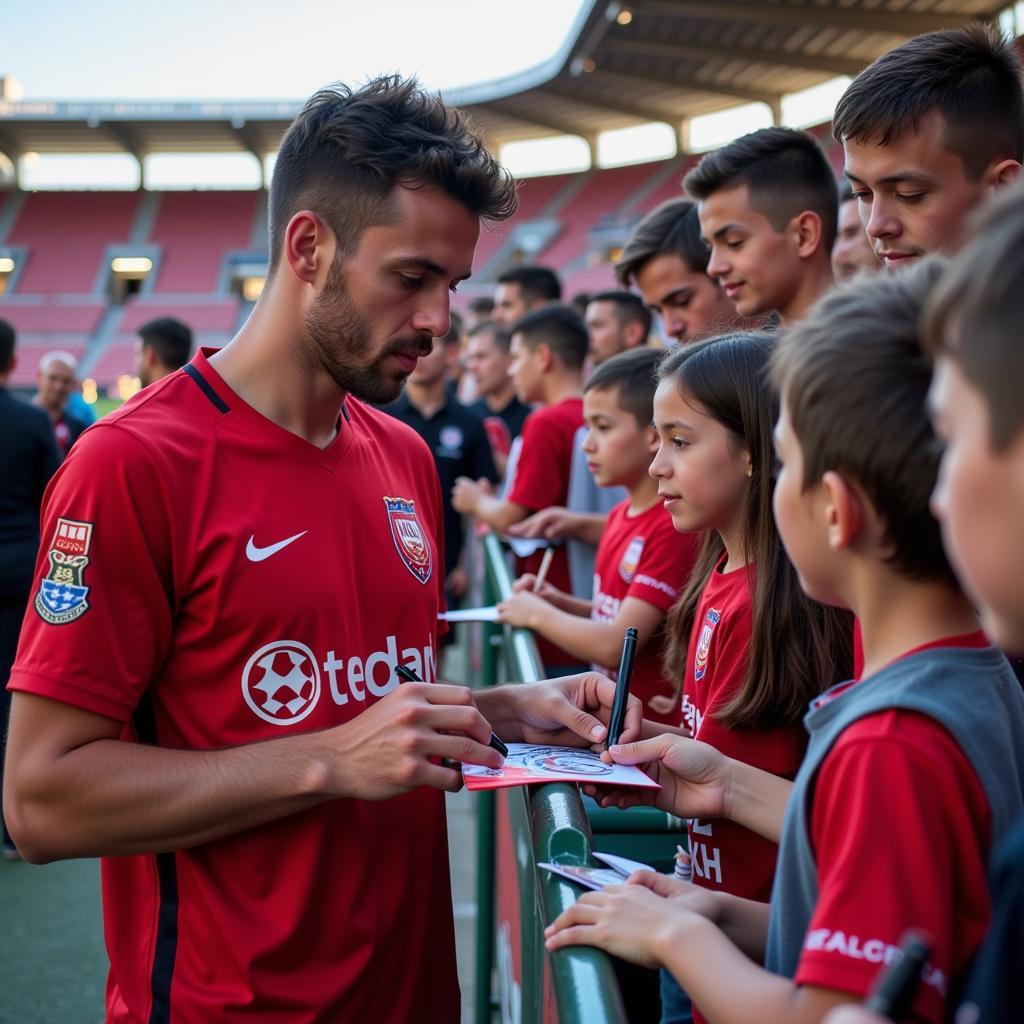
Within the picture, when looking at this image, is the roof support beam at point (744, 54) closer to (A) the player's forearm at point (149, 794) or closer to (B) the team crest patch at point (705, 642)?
(B) the team crest patch at point (705, 642)

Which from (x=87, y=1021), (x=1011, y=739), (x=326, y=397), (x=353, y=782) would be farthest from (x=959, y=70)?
(x=87, y=1021)

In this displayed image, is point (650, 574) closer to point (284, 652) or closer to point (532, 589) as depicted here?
point (532, 589)

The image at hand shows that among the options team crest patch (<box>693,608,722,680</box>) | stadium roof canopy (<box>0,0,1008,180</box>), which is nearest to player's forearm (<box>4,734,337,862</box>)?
team crest patch (<box>693,608,722,680</box>)

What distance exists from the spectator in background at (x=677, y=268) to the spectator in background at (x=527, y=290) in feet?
10.6

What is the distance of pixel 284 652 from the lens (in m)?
1.59

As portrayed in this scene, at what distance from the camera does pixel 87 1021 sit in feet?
11.3

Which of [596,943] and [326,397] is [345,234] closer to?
[326,397]

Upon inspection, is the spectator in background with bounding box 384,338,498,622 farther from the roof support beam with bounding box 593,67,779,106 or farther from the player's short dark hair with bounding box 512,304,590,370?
the roof support beam with bounding box 593,67,779,106

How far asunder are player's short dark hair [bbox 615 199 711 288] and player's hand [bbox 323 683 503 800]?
2399 mm

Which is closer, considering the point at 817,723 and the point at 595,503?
the point at 817,723

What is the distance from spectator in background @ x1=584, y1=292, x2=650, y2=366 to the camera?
5.20 metres

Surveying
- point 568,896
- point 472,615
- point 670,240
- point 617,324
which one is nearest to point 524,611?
point 472,615

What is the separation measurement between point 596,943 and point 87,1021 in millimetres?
3116

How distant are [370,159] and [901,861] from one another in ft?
4.51
